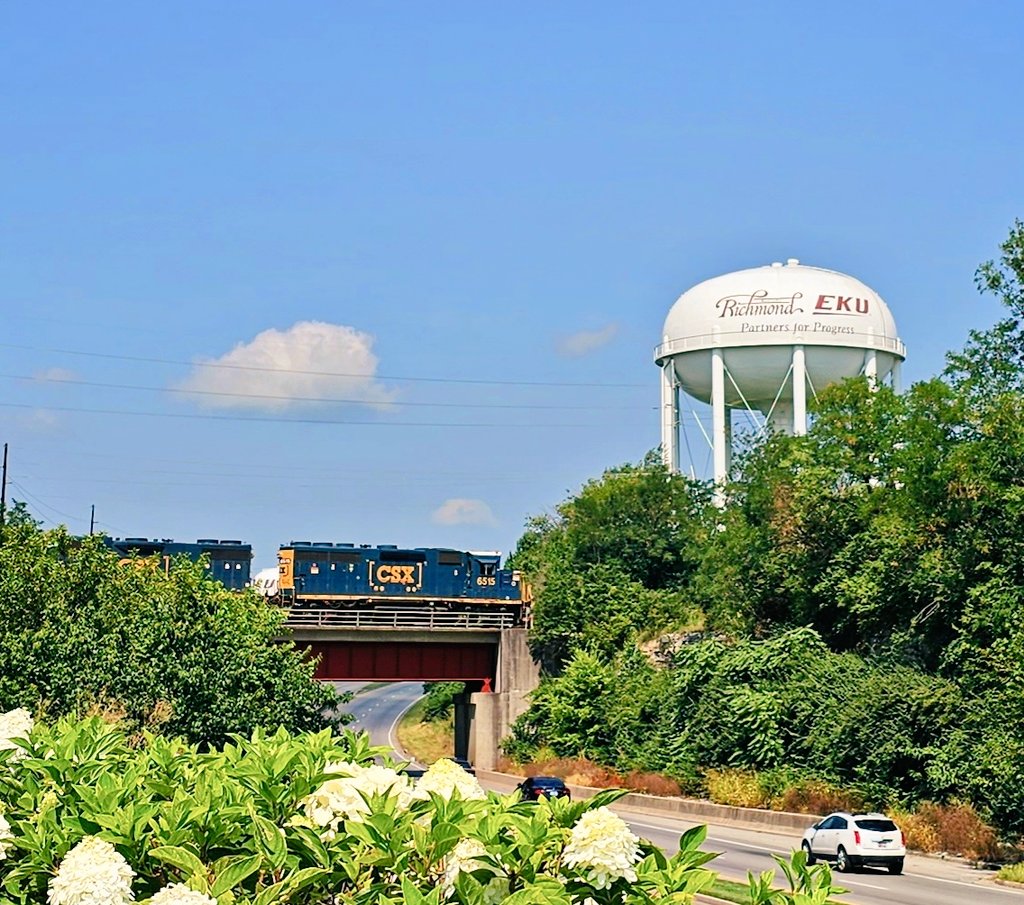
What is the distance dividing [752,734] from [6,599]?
25.0 m

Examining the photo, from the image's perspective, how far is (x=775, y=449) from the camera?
191ft

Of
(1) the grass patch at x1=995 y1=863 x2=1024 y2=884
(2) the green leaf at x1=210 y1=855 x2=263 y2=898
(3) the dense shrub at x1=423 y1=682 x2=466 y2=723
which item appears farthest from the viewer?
(3) the dense shrub at x1=423 y1=682 x2=466 y2=723

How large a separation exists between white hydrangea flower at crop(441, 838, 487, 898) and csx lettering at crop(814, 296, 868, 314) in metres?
61.8

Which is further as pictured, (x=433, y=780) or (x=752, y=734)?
(x=752, y=734)

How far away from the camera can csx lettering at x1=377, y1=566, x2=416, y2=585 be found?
227ft

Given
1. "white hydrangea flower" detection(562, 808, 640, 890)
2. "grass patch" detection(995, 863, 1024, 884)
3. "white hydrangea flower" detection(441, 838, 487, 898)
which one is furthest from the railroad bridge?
"white hydrangea flower" detection(562, 808, 640, 890)

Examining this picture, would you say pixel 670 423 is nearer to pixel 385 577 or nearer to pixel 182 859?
pixel 385 577

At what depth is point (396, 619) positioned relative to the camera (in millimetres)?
63938

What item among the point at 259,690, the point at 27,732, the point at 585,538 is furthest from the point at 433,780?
the point at 585,538

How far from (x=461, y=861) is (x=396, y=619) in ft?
188

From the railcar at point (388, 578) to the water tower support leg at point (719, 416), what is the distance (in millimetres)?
11480

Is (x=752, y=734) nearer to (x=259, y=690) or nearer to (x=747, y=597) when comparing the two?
(x=747, y=597)

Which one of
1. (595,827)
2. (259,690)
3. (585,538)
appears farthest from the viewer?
(585,538)

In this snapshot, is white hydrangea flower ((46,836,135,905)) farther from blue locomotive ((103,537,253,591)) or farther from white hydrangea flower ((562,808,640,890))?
blue locomotive ((103,537,253,591))
